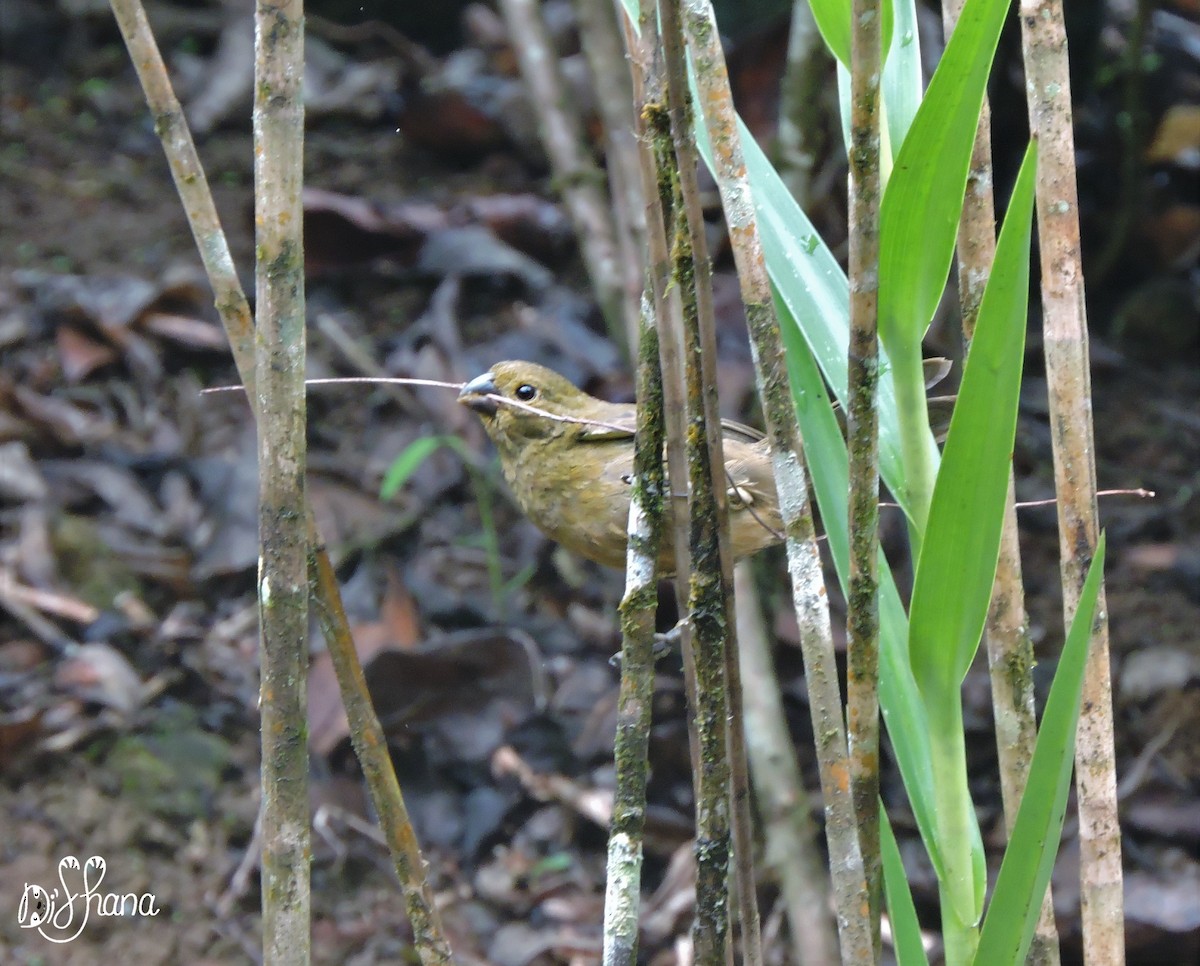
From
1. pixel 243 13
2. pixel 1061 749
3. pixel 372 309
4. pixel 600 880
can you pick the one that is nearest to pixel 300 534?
pixel 1061 749

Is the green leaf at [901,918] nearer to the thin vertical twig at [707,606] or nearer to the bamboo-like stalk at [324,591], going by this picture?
the thin vertical twig at [707,606]

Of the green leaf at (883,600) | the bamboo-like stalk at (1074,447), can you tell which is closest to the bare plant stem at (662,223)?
the green leaf at (883,600)

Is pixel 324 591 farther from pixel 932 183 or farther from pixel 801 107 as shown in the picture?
pixel 801 107

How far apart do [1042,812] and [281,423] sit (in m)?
0.72

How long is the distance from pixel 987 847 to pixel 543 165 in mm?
3287

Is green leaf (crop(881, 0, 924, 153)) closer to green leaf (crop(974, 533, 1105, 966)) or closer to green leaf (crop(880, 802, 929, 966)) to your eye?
green leaf (crop(974, 533, 1105, 966))

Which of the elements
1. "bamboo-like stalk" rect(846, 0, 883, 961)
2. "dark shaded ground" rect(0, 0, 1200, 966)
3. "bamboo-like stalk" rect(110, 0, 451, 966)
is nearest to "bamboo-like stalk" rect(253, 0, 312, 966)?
"bamboo-like stalk" rect(110, 0, 451, 966)

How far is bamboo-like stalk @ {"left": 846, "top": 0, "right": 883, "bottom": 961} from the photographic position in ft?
3.11

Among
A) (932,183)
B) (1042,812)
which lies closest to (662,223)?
(932,183)

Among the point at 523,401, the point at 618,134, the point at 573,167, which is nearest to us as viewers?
the point at 523,401

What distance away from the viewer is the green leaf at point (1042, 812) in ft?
3.33

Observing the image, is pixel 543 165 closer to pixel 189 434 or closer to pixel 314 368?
pixel 314 368

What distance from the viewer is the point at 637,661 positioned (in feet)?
3.78

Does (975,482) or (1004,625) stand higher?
(975,482)
